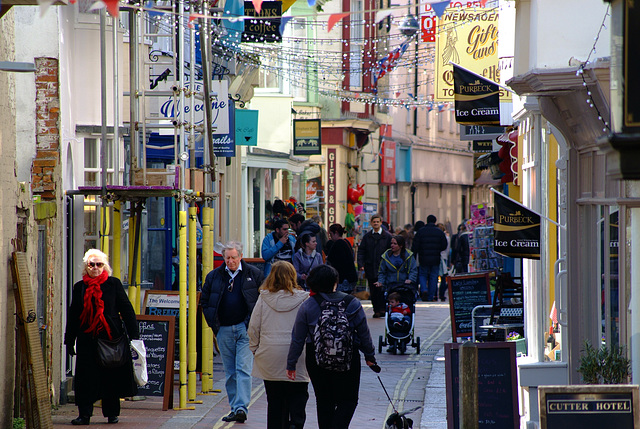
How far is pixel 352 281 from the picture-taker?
19.1m

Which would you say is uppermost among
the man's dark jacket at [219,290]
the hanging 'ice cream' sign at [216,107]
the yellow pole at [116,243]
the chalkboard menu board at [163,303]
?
the hanging 'ice cream' sign at [216,107]

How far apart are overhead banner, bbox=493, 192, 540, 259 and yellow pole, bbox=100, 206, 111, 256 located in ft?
15.8

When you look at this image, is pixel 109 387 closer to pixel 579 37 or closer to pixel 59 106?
pixel 59 106

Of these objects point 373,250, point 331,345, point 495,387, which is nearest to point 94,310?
point 331,345

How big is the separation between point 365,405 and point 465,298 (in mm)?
3523

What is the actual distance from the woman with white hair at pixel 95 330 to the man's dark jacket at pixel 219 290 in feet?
2.62

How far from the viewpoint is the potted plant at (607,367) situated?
6739 mm

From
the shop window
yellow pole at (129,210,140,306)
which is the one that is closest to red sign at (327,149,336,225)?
yellow pole at (129,210,140,306)

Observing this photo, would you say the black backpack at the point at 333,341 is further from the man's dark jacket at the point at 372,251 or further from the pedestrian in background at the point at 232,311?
the man's dark jacket at the point at 372,251

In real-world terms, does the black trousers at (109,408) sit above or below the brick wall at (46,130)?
below

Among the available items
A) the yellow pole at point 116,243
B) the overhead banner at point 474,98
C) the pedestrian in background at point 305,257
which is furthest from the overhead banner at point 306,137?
the yellow pole at point 116,243

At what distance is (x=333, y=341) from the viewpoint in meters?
8.09

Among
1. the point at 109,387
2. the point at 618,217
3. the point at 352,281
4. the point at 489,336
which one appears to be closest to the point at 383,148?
the point at 352,281

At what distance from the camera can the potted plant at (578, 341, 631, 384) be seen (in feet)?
22.1
